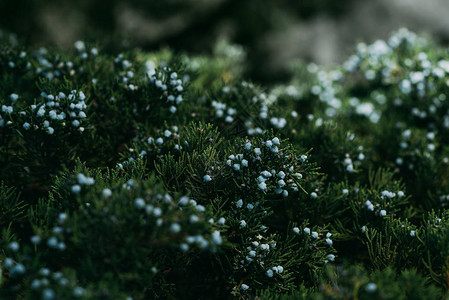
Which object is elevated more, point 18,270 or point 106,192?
point 106,192

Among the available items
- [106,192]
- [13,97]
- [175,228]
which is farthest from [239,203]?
[13,97]

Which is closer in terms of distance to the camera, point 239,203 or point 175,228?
point 175,228

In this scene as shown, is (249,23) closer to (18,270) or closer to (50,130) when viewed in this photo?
(50,130)

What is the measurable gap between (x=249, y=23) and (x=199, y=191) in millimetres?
3677

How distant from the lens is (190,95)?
245 cm

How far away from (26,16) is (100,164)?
10.5ft

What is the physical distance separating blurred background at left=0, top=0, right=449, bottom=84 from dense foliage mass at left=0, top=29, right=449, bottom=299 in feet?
5.93

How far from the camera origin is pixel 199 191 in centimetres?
179

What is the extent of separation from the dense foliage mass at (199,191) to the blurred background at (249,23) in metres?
1.81

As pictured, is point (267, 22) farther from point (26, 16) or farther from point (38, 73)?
point (38, 73)

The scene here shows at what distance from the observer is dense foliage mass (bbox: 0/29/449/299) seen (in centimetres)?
138

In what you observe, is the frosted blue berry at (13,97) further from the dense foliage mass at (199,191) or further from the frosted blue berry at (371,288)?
the frosted blue berry at (371,288)

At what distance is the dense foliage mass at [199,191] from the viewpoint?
54.5 inches

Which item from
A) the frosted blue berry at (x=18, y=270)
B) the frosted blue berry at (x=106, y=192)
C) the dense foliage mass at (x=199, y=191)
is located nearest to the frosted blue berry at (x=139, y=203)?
the dense foliage mass at (x=199, y=191)
